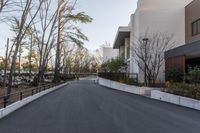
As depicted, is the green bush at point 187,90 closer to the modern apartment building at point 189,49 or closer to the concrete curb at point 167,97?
the concrete curb at point 167,97

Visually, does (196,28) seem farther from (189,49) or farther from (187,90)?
(187,90)

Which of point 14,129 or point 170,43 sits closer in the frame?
point 14,129

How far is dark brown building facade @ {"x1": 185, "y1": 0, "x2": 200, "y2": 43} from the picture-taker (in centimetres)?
3653

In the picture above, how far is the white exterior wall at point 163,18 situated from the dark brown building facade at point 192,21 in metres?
0.93

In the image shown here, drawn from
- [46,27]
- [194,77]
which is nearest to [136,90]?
[194,77]

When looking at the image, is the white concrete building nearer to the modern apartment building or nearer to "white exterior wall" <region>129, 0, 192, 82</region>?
"white exterior wall" <region>129, 0, 192, 82</region>

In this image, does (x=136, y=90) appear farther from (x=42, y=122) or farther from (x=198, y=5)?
(x=42, y=122)

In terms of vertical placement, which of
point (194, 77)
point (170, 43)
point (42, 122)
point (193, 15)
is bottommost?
point (42, 122)

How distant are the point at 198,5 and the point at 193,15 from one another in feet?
7.06

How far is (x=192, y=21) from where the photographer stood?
38625 mm

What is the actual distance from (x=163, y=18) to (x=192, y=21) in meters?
4.51

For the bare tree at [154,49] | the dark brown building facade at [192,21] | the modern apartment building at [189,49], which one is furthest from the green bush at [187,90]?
the bare tree at [154,49]

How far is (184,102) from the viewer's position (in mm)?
19203

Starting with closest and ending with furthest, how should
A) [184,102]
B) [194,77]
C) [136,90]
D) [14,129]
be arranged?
[14,129] → [184,102] → [194,77] → [136,90]
